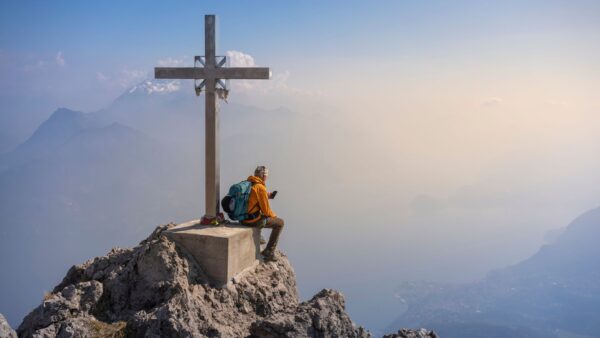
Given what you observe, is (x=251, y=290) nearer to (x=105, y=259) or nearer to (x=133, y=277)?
(x=133, y=277)

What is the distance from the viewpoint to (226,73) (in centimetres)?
1222

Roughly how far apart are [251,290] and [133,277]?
2381 mm

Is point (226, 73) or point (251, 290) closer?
point (251, 290)

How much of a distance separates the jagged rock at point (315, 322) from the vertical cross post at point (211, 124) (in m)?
3.64

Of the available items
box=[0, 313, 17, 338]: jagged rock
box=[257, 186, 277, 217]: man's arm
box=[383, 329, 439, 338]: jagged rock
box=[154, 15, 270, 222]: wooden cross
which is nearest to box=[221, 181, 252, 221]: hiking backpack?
box=[257, 186, 277, 217]: man's arm

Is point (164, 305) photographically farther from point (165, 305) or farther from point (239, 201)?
point (239, 201)

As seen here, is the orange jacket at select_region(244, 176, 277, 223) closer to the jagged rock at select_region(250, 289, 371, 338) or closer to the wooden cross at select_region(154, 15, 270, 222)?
the wooden cross at select_region(154, 15, 270, 222)

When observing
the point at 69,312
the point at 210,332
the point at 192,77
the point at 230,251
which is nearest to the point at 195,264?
the point at 230,251

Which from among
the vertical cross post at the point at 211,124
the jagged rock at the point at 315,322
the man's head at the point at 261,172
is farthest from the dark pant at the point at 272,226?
the jagged rock at the point at 315,322

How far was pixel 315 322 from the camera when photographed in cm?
935

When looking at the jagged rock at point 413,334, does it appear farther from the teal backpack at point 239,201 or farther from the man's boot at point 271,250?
the teal backpack at point 239,201

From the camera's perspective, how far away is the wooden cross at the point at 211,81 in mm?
12180

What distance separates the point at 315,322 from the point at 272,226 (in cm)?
324

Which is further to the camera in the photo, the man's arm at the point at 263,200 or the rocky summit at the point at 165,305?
the man's arm at the point at 263,200
